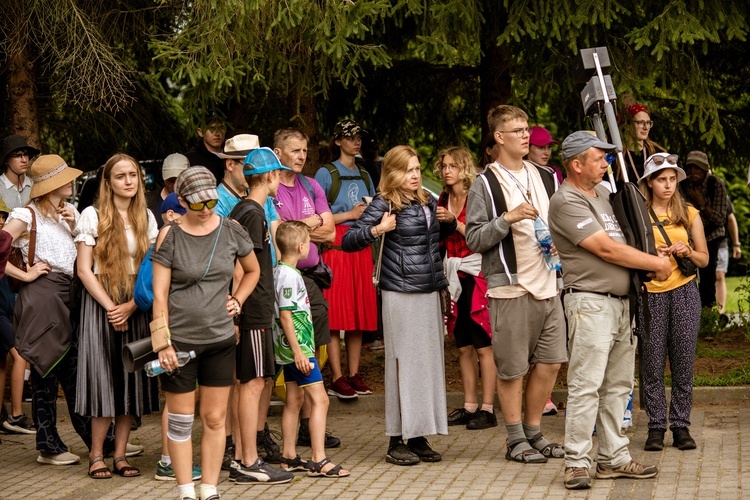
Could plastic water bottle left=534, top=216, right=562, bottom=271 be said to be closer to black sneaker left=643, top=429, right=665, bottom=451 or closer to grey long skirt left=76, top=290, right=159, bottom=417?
black sneaker left=643, top=429, right=665, bottom=451

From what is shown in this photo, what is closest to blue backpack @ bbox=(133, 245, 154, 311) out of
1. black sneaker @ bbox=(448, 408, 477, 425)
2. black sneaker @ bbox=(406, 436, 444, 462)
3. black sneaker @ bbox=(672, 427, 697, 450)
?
black sneaker @ bbox=(406, 436, 444, 462)

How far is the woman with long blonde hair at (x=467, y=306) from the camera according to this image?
8.90 metres

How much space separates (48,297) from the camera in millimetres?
8016

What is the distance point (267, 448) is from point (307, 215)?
1855 millimetres

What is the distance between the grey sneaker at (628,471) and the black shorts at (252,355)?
213 centimetres

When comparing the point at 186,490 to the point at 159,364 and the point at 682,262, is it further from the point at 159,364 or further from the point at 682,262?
the point at 682,262

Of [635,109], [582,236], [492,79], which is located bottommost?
[582,236]

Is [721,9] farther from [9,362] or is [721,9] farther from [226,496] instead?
[9,362]

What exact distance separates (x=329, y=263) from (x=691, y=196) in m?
4.56

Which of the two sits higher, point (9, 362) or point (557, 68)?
point (557, 68)

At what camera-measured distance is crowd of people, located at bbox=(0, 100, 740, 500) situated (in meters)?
6.60

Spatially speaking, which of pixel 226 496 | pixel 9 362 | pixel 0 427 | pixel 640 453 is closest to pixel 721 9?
pixel 640 453

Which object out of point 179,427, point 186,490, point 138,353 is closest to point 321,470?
point 186,490

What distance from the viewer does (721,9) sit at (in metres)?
9.38
